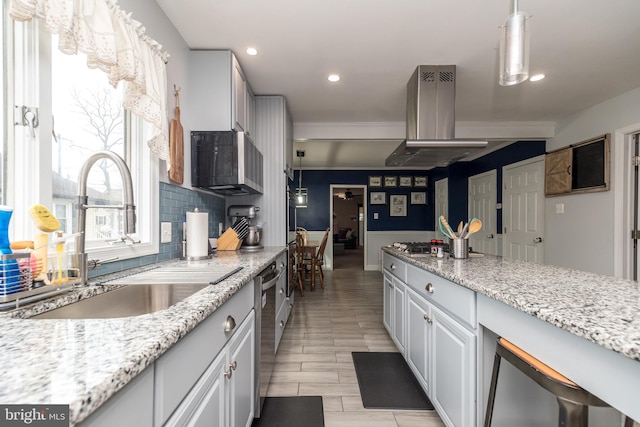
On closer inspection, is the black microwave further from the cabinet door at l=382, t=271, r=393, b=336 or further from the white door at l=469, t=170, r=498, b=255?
the white door at l=469, t=170, r=498, b=255

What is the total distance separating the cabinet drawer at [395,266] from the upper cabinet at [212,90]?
1695mm

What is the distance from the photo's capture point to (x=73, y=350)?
0.56 m

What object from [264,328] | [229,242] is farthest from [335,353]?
[229,242]

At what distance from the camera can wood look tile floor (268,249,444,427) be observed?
1.69 meters

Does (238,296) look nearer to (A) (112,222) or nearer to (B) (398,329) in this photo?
(A) (112,222)

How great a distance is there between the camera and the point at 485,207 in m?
5.32

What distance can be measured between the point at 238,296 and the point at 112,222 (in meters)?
0.85

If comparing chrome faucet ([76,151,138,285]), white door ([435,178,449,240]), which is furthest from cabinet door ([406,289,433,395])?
white door ([435,178,449,240])

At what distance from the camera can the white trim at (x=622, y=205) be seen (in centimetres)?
301

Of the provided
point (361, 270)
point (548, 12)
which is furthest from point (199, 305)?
point (361, 270)

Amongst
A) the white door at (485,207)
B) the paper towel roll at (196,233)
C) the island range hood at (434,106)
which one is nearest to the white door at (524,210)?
the white door at (485,207)

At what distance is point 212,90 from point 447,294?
2183 mm

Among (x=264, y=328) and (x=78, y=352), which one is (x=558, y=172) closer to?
(x=264, y=328)

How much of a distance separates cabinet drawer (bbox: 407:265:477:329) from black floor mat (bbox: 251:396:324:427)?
94 centimetres
